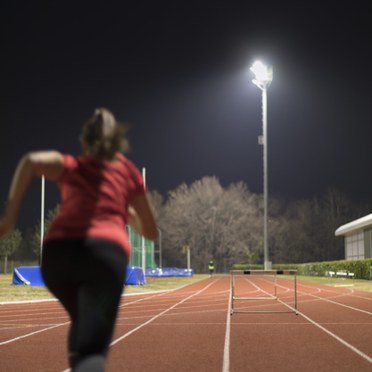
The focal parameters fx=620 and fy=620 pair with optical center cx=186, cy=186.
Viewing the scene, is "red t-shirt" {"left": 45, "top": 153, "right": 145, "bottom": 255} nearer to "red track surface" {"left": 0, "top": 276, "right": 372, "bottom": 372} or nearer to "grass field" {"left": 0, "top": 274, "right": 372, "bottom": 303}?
"red track surface" {"left": 0, "top": 276, "right": 372, "bottom": 372}

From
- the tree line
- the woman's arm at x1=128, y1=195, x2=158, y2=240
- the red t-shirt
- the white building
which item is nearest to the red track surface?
the woman's arm at x1=128, y1=195, x2=158, y2=240

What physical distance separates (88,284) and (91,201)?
1.12 ft

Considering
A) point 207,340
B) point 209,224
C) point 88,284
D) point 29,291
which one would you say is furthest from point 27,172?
point 209,224

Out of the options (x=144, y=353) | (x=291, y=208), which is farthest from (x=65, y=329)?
(x=291, y=208)

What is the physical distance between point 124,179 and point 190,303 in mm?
12991

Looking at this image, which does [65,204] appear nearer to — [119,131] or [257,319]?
[119,131]

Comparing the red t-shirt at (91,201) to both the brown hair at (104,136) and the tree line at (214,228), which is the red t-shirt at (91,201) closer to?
the brown hair at (104,136)

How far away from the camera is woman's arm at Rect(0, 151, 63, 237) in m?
2.47

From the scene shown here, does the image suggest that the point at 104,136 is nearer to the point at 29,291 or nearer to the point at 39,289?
the point at 29,291

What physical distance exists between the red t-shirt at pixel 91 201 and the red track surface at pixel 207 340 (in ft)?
12.0

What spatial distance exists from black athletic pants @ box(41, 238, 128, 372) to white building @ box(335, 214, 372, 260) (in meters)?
41.8

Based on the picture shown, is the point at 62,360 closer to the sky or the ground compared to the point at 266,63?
closer to the ground

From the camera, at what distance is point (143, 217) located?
291 centimetres

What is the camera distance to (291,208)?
8094 cm
